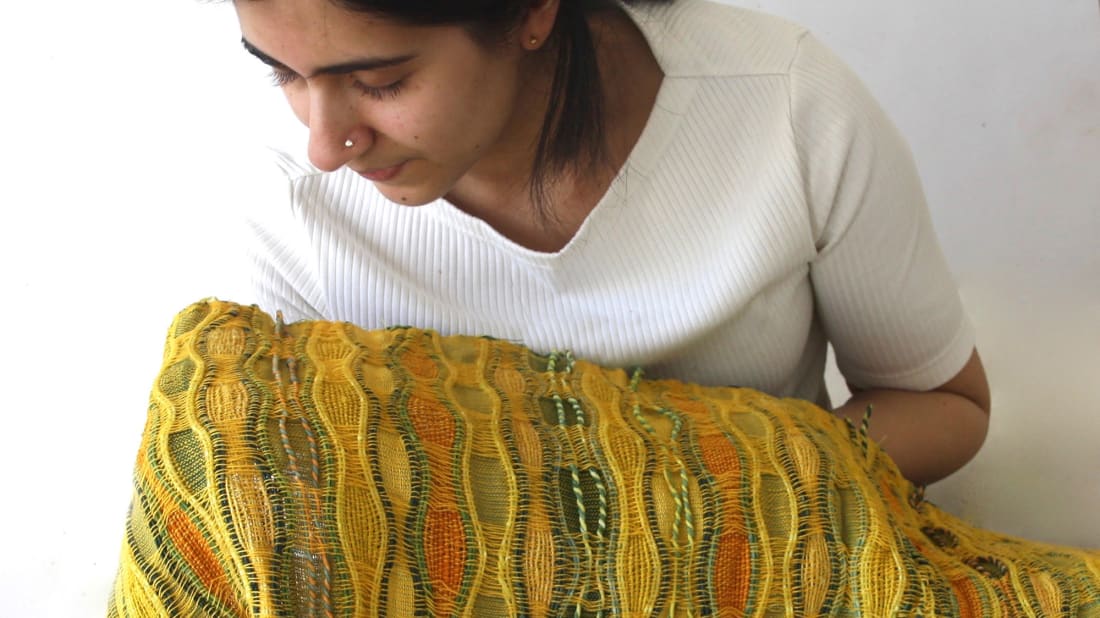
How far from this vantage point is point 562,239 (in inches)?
34.9

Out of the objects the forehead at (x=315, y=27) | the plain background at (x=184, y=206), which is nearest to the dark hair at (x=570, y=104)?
the forehead at (x=315, y=27)

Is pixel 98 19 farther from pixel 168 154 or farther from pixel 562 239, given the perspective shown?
pixel 562 239

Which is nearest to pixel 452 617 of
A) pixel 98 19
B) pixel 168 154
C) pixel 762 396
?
pixel 762 396

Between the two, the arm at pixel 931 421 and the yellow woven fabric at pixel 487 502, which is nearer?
the yellow woven fabric at pixel 487 502

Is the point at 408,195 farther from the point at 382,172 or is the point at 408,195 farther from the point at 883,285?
the point at 883,285

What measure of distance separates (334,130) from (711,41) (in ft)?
1.11

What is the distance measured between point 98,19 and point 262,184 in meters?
0.85

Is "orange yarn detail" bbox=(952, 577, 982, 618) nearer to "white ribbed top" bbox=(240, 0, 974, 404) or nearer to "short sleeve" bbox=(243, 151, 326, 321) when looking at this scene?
"white ribbed top" bbox=(240, 0, 974, 404)

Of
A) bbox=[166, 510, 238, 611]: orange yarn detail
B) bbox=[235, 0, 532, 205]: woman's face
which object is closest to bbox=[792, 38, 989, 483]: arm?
bbox=[235, 0, 532, 205]: woman's face

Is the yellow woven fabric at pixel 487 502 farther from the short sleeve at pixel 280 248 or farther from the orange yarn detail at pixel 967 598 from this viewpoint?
the short sleeve at pixel 280 248

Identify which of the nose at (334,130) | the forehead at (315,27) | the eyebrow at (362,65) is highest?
the forehead at (315,27)

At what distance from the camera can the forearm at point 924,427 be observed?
3.13 ft

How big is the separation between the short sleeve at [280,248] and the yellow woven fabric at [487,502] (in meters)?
0.17

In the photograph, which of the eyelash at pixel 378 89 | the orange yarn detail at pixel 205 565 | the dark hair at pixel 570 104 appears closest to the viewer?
the orange yarn detail at pixel 205 565
